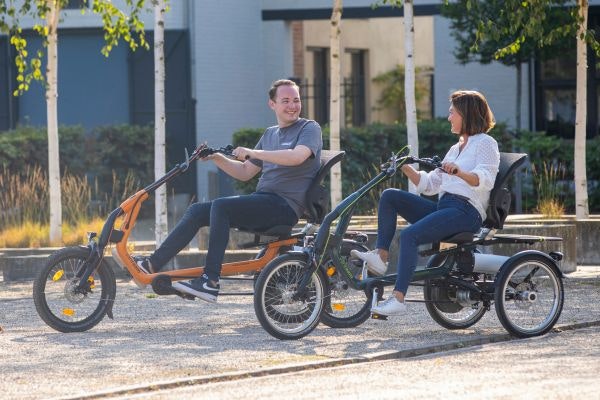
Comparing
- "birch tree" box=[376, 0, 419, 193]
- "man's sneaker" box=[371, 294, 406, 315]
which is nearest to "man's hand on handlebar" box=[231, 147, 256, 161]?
"man's sneaker" box=[371, 294, 406, 315]

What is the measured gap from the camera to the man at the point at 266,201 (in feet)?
31.8

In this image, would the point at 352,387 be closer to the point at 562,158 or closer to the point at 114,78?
the point at 562,158

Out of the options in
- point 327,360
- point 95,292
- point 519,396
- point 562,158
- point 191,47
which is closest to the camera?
point 519,396

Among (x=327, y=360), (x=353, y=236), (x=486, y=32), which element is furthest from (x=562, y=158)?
(x=327, y=360)

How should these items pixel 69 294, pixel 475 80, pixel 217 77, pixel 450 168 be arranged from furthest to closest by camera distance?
1. pixel 217 77
2. pixel 475 80
3. pixel 69 294
4. pixel 450 168

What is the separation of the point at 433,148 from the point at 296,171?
1103 cm

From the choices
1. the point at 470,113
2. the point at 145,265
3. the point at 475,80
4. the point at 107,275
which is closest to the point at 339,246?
the point at 470,113

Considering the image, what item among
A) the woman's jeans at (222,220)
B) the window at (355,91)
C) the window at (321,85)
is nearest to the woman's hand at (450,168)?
the woman's jeans at (222,220)

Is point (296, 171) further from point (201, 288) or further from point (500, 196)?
point (500, 196)

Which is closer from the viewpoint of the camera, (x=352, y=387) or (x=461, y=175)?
(x=352, y=387)

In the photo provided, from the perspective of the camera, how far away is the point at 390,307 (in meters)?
9.20

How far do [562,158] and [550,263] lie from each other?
1092 centimetres

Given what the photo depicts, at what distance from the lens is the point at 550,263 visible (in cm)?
945

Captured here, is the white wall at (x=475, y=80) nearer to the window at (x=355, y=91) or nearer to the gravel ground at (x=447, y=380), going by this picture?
the window at (x=355, y=91)
